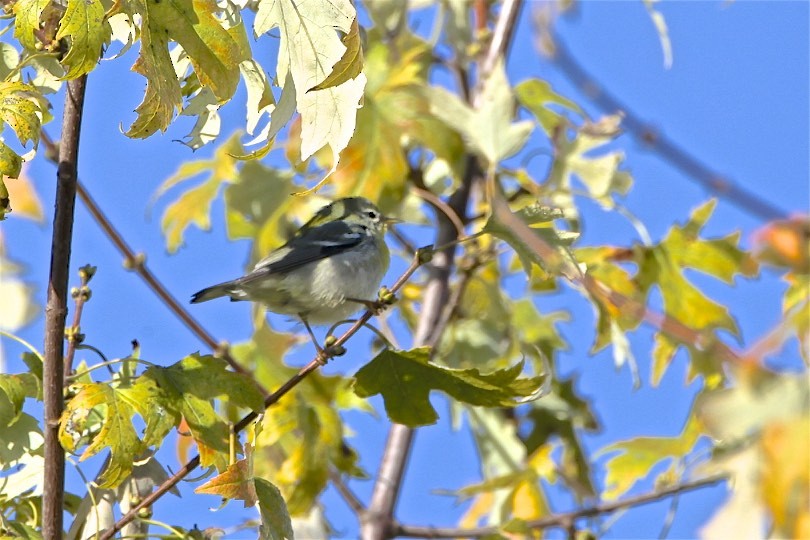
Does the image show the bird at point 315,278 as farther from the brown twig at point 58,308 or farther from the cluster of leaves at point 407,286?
the brown twig at point 58,308

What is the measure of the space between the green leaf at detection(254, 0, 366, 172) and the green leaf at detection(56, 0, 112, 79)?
10.1 inches

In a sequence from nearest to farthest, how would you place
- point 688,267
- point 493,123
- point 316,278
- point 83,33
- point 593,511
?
point 83,33 → point 593,511 → point 493,123 → point 688,267 → point 316,278

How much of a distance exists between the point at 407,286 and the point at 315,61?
2.43 m

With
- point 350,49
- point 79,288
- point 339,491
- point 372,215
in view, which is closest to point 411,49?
point 372,215

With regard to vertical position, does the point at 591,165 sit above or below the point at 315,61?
above

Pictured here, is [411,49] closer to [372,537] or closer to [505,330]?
[505,330]

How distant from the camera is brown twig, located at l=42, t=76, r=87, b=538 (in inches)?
76.1

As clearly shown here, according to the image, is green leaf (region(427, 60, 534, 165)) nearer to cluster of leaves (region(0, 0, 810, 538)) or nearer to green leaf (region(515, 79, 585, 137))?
cluster of leaves (region(0, 0, 810, 538))

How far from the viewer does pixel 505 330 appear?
3963 millimetres

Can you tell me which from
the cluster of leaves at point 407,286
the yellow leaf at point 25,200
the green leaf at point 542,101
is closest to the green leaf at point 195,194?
the cluster of leaves at point 407,286

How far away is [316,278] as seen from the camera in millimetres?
3855

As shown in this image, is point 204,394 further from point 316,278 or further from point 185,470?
point 316,278

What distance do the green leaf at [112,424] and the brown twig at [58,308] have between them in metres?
0.04

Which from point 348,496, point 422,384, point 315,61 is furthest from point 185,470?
point 348,496
